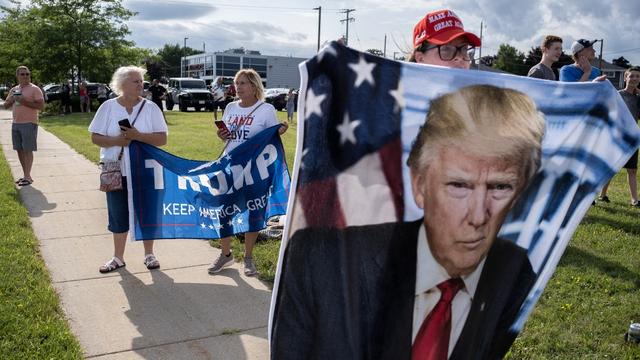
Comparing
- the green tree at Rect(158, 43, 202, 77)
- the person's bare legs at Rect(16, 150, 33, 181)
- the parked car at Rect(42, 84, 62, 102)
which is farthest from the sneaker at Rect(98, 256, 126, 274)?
the green tree at Rect(158, 43, 202, 77)

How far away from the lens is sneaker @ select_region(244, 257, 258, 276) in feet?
17.6

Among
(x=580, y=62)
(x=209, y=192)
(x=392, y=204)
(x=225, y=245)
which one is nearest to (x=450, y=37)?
(x=392, y=204)

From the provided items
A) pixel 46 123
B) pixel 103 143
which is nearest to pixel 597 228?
pixel 103 143

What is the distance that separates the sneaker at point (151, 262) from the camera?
5527 mm

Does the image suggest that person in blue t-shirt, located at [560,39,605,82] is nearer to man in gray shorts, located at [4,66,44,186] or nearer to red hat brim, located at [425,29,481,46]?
red hat brim, located at [425,29,481,46]

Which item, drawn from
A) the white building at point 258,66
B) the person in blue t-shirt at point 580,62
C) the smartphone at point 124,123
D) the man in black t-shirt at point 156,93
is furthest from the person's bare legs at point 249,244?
the white building at point 258,66

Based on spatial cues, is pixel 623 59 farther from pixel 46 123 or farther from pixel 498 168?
pixel 498 168

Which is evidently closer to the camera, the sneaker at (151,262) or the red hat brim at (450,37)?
the red hat brim at (450,37)

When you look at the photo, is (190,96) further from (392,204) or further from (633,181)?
(392,204)

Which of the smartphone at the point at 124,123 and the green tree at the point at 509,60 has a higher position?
the green tree at the point at 509,60

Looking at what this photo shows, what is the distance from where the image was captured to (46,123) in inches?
915

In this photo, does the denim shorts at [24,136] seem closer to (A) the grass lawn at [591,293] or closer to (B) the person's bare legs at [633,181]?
(A) the grass lawn at [591,293]

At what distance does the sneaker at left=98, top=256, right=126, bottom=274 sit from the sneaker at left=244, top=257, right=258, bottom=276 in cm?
113

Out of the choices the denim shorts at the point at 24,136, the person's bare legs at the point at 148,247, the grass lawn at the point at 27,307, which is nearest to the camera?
the grass lawn at the point at 27,307
